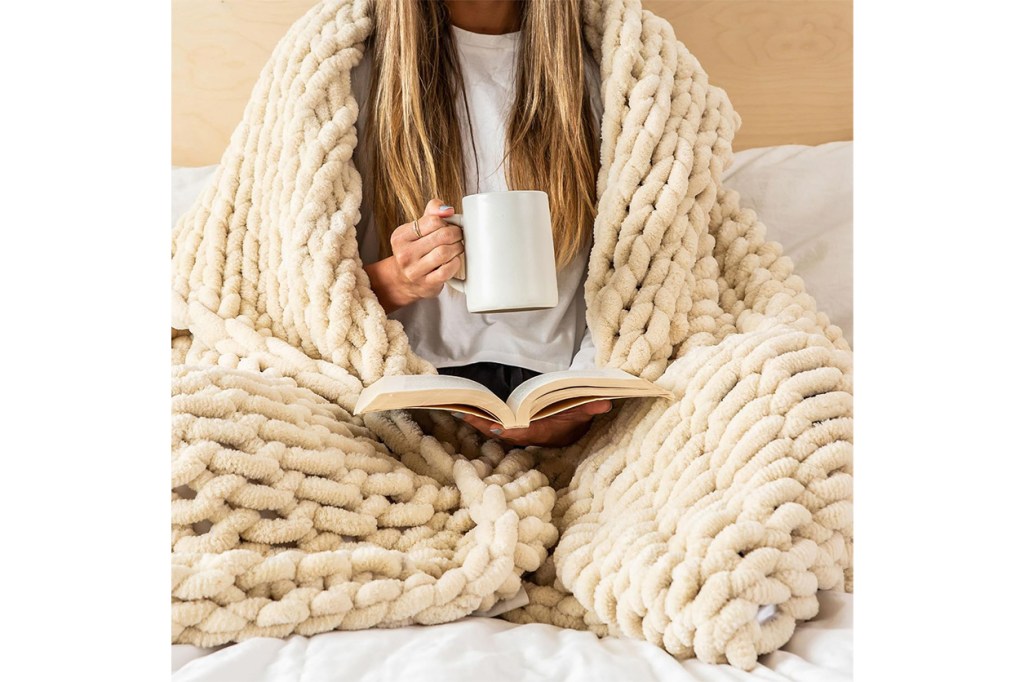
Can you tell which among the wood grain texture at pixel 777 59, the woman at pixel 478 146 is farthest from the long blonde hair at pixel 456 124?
the wood grain texture at pixel 777 59

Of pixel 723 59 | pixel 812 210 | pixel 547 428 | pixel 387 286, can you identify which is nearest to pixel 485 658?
pixel 547 428

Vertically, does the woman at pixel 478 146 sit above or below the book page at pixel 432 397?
above

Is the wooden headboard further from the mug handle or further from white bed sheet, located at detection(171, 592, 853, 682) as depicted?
white bed sheet, located at detection(171, 592, 853, 682)

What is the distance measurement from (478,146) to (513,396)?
1.24ft

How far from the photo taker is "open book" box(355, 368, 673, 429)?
2.39 ft

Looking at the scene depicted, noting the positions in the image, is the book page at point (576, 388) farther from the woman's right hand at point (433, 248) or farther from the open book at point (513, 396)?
the woman's right hand at point (433, 248)

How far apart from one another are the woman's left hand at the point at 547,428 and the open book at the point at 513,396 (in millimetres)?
72

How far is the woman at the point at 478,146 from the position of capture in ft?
3.27

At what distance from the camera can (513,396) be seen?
83 cm

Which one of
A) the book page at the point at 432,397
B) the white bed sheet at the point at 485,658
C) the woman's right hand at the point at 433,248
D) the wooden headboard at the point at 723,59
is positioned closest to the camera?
the white bed sheet at the point at 485,658

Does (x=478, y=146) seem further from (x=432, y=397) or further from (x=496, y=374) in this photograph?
(x=432, y=397)
